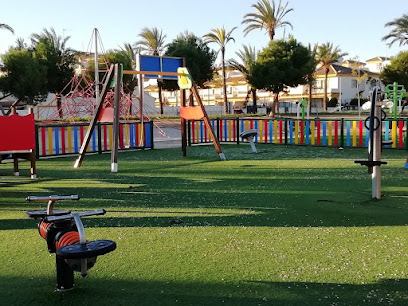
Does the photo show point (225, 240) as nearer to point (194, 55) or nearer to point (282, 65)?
point (282, 65)

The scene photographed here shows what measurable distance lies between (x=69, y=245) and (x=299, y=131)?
1369 cm

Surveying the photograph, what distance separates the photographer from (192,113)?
1252 cm

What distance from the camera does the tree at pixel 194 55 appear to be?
48556 millimetres

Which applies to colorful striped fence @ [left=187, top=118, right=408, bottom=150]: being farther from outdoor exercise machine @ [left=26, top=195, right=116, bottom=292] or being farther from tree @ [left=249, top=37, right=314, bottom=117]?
tree @ [left=249, top=37, right=314, bottom=117]

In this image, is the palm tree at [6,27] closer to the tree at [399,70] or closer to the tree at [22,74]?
the tree at [22,74]

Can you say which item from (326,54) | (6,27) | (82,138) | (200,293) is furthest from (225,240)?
(326,54)

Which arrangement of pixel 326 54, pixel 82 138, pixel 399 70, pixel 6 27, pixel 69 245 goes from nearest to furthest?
pixel 69 245
pixel 82 138
pixel 6 27
pixel 399 70
pixel 326 54

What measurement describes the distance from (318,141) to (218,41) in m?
37.2

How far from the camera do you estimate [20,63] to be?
39.2 m

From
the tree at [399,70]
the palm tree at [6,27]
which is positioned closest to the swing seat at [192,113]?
the palm tree at [6,27]

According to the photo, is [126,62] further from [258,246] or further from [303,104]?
[258,246]

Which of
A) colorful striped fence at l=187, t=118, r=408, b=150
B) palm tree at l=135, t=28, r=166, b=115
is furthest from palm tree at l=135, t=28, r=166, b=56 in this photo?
colorful striped fence at l=187, t=118, r=408, b=150

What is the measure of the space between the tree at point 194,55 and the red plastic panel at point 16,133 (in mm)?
38430

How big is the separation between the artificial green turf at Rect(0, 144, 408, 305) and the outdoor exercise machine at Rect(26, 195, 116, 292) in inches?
7.8
